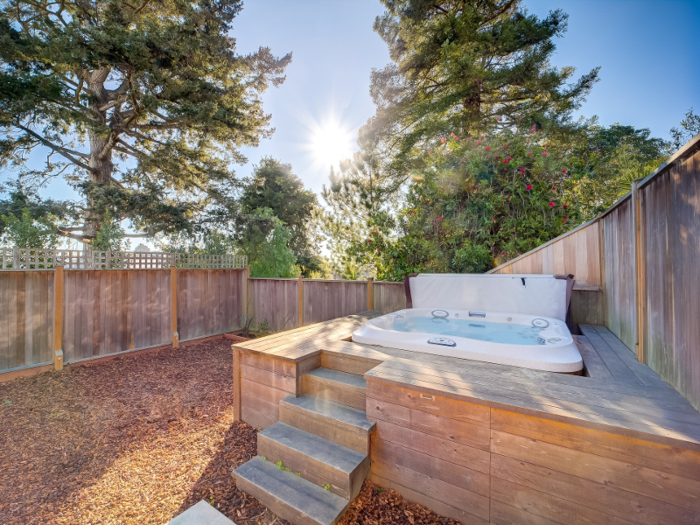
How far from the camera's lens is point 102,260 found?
169 inches

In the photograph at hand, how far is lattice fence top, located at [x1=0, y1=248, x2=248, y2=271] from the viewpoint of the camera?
3.58 meters

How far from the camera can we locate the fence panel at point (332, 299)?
4.89 m

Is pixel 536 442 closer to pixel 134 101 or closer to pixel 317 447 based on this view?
pixel 317 447

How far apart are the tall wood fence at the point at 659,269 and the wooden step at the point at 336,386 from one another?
67.7 inches

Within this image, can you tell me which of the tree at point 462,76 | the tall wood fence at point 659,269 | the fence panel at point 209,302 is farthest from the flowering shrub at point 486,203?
the fence panel at point 209,302

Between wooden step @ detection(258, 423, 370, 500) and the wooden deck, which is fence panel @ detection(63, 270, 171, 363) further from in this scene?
the wooden deck

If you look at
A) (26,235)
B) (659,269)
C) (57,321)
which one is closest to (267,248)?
(57,321)

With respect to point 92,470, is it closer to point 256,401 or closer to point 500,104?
point 256,401

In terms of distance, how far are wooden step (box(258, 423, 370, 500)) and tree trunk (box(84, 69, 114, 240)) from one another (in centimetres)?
738

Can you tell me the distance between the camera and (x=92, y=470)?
81.3 inches

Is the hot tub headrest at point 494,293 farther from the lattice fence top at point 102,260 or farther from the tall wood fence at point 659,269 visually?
the lattice fence top at point 102,260

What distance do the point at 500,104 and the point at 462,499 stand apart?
297 inches

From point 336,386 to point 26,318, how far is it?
4341mm

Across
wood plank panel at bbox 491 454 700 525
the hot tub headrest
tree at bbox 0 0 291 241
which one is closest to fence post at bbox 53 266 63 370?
tree at bbox 0 0 291 241
